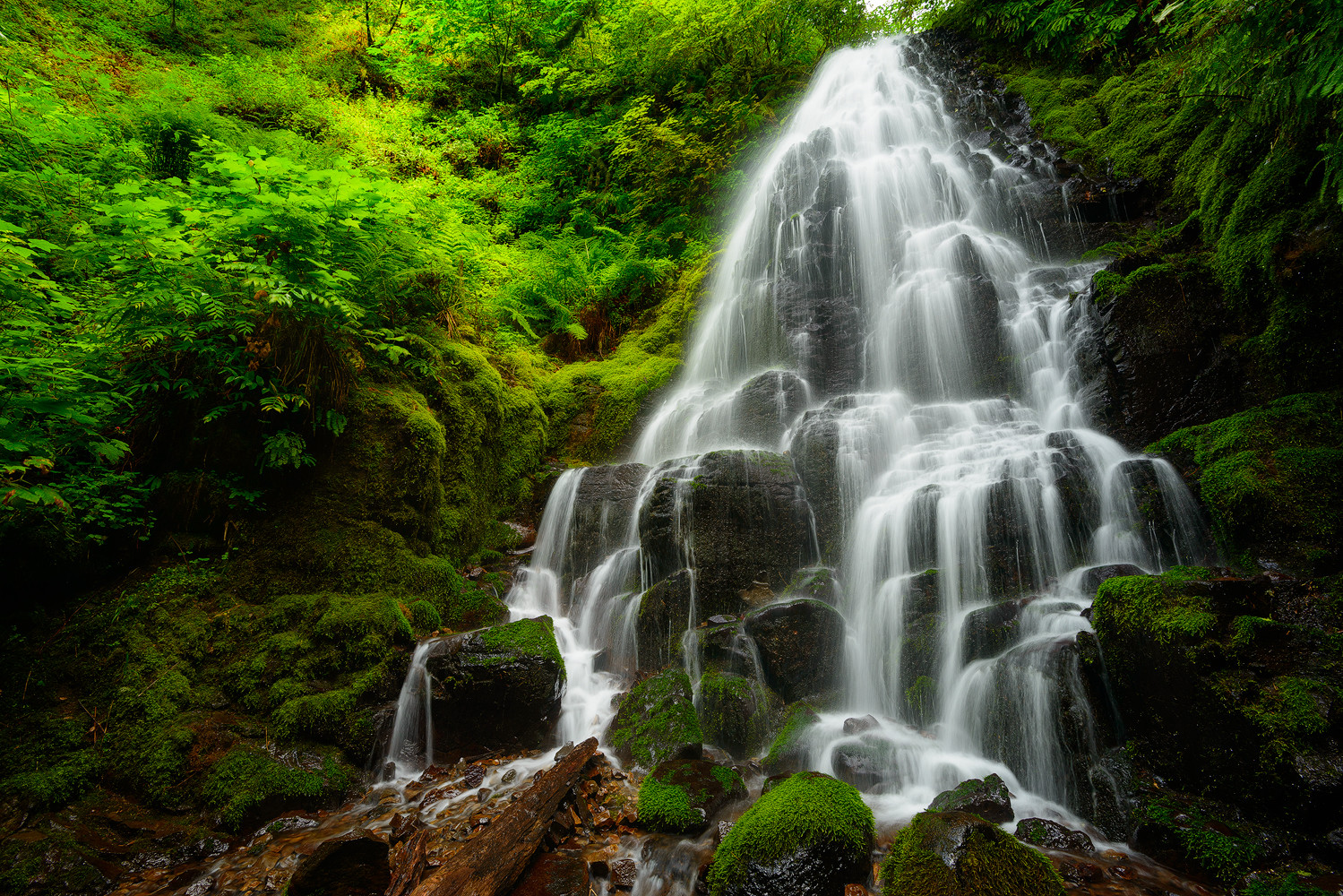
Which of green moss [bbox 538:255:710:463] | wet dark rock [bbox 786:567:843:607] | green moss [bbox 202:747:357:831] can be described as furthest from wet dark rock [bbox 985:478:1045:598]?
green moss [bbox 202:747:357:831]

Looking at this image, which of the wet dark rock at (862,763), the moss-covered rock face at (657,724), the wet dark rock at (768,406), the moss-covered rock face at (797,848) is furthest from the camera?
the wet dark rock at (768,406)

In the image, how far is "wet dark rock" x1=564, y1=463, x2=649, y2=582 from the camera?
8859mm

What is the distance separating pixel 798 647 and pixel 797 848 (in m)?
3.10

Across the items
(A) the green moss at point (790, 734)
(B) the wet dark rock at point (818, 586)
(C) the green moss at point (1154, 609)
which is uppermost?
(B) the wet dark rock at point (818, 586)

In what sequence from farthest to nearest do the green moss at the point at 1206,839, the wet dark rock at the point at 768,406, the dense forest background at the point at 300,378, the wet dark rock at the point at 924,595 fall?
the wet dark rock at the point at 768,406
the wet dark rock at the point at 924,595
the dense forest background at the point at 300,378
the green moss at the point at 1206,839

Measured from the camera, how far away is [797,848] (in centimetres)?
335

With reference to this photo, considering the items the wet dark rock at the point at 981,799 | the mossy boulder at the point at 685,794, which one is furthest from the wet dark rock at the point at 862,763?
the mossy boulder at the point at 685,794

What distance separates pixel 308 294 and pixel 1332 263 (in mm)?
10318

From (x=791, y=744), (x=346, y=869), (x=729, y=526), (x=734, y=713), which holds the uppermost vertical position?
(x=729, y=526)

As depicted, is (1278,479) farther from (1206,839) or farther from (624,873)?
(624,873)

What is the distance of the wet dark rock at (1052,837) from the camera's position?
3.91m

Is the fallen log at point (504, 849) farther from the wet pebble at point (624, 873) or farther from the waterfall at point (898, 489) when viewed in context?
the waterfall at point (898, 489)

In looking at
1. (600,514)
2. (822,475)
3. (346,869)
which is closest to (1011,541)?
(822,475)

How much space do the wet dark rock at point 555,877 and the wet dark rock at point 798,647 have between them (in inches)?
123
